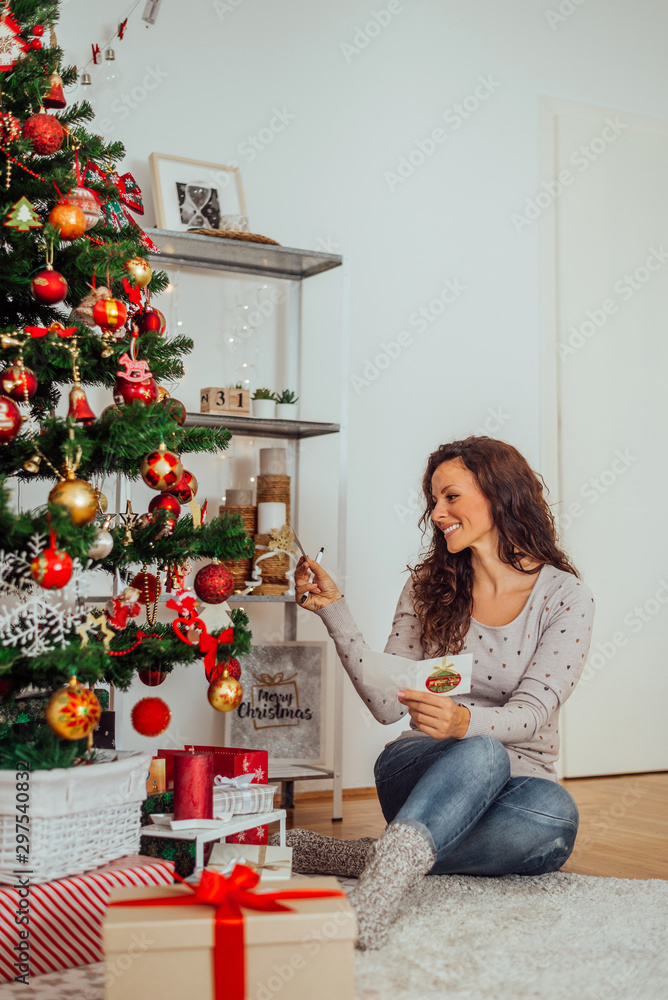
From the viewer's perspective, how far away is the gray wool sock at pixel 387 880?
136 cm

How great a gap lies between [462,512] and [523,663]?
33cm

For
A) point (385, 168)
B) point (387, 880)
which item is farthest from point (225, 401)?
point (387, 880)

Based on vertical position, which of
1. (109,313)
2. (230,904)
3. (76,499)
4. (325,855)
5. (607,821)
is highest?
(109,313)

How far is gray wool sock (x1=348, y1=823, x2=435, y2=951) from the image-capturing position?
1359 millimetres

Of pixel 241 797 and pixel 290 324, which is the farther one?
pixel 290 324

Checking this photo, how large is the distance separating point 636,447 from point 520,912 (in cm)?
217

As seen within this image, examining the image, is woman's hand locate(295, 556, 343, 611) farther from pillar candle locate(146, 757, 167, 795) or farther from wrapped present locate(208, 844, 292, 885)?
wrapped present locate(208, 844, 292, 885)

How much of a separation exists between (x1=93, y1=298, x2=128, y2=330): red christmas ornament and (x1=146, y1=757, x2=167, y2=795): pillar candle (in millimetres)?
904

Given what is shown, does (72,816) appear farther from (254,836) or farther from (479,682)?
(479,682)

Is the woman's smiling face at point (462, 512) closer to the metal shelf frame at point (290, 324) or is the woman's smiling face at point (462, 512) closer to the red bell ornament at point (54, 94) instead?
the metal shelf frame at point (290, 324)

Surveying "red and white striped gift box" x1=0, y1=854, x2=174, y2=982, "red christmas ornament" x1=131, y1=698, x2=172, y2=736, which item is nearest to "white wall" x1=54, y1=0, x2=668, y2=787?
"red christmas ornament" x1=131, y1=698, x2=172, y2=736

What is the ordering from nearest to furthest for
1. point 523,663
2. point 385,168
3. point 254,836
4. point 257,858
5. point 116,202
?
1. point 257,858
2. point 116,202
3. point 254,836
4. point 523,663
5. point 385,168

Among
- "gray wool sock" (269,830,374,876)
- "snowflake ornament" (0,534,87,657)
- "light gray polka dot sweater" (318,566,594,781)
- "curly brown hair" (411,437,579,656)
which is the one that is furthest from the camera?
"curly brown hair" (411,437,579,656)

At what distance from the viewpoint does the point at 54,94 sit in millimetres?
1504
